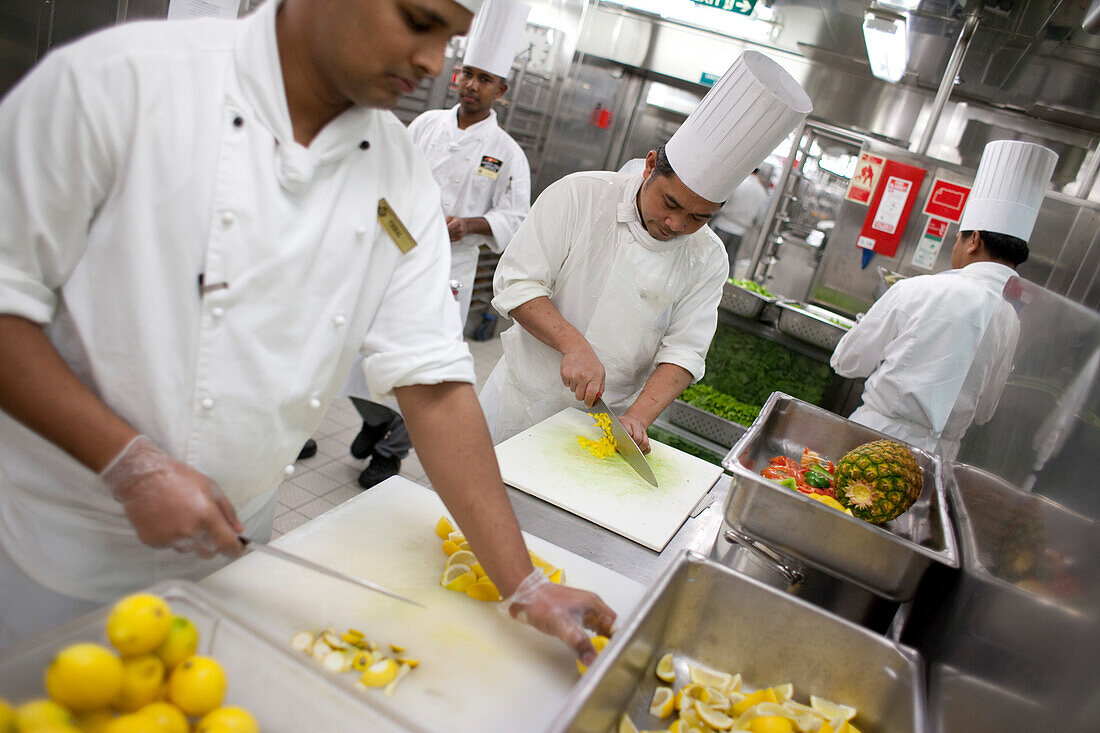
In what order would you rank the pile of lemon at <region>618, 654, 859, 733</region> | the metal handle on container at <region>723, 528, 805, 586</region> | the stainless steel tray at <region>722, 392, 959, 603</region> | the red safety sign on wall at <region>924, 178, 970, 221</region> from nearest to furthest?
1. the pile of lemon at <region>618, 654, 859, 733</region>
2. the stainless steel tray at <region>722, 392, 959, 603</region>
3. the metal handle on container at <region>723, 528, 805, 586</region>
4. the red safety sign on wall at <region>924, 178, 970, 221</region>

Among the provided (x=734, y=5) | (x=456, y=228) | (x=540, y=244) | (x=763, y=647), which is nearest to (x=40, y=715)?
(x=763, y=647)

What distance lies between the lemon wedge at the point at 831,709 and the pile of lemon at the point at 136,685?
890mm

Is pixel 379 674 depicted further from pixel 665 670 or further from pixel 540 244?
pixel 540 244

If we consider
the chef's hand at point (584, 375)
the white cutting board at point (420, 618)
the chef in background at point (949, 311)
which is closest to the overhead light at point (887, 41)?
the chef in background at point (949, 311)

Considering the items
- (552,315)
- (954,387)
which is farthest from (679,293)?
(954,387)

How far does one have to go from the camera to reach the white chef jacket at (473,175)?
396 centimetres

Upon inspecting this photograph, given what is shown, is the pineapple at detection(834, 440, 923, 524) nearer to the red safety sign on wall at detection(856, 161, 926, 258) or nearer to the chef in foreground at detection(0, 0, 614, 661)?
the chef in foreground at detection(0, 0, 614, 661)

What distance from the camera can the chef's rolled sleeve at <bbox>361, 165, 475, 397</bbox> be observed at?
3.93ft

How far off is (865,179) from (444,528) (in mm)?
5382

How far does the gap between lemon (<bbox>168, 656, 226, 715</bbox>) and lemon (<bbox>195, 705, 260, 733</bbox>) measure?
1 cm

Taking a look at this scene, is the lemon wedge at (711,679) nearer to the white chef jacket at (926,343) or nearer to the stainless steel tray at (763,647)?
the stainless steel tray at (763,647)

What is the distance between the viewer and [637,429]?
6.84 ft

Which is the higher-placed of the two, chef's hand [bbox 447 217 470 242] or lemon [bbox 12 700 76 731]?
chef's hand [bbox 447 217 470 242]

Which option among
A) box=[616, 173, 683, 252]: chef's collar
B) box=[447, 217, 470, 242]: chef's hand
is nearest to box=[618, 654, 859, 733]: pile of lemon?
box=[616, 173, 683, 252]: chef's collar
